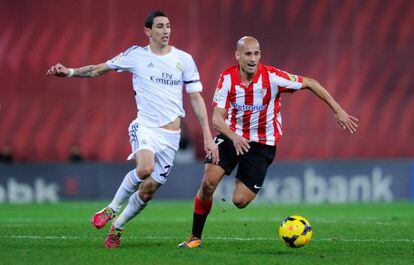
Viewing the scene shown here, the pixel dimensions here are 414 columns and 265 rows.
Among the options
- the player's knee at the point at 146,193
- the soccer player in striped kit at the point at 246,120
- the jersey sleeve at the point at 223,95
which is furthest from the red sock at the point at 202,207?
the jersey sleeve at the point at 223,95

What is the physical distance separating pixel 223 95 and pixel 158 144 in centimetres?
99

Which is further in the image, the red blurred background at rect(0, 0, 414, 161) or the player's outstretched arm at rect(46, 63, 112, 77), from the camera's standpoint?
the red blurred background at rect(0, 0, 414, 161)

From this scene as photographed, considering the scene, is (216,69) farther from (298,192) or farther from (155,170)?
(155,170)

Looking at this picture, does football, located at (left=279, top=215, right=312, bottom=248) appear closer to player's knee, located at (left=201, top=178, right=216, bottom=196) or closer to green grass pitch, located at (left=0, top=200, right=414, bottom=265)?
green grass pitch, located at (left=0, top=200, right=414, bottom=265)

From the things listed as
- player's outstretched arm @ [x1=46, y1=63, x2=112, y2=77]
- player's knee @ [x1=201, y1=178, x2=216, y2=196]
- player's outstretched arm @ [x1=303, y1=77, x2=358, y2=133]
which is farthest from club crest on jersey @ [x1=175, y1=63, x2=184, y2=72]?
player's outstretched arm @ [x1=303, y1=77, x2=358, y2=133]

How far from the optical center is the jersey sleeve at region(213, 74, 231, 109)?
10258 millimetres

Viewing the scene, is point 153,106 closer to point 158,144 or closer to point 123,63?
point 158,144

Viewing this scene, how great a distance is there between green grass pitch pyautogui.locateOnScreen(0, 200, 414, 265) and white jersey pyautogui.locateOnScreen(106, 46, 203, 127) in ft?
4.41

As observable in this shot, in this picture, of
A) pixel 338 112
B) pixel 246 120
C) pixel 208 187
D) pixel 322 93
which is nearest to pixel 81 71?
pixel 208 187

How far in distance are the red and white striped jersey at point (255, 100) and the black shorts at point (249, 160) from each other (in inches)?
4.3

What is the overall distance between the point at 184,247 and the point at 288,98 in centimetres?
1285

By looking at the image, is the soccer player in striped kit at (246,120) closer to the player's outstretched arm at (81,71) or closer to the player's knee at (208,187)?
the player's knee at (208,187)

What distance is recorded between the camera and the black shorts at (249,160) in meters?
10.3

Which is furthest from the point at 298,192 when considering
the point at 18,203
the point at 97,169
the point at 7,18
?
the point at 7,18
